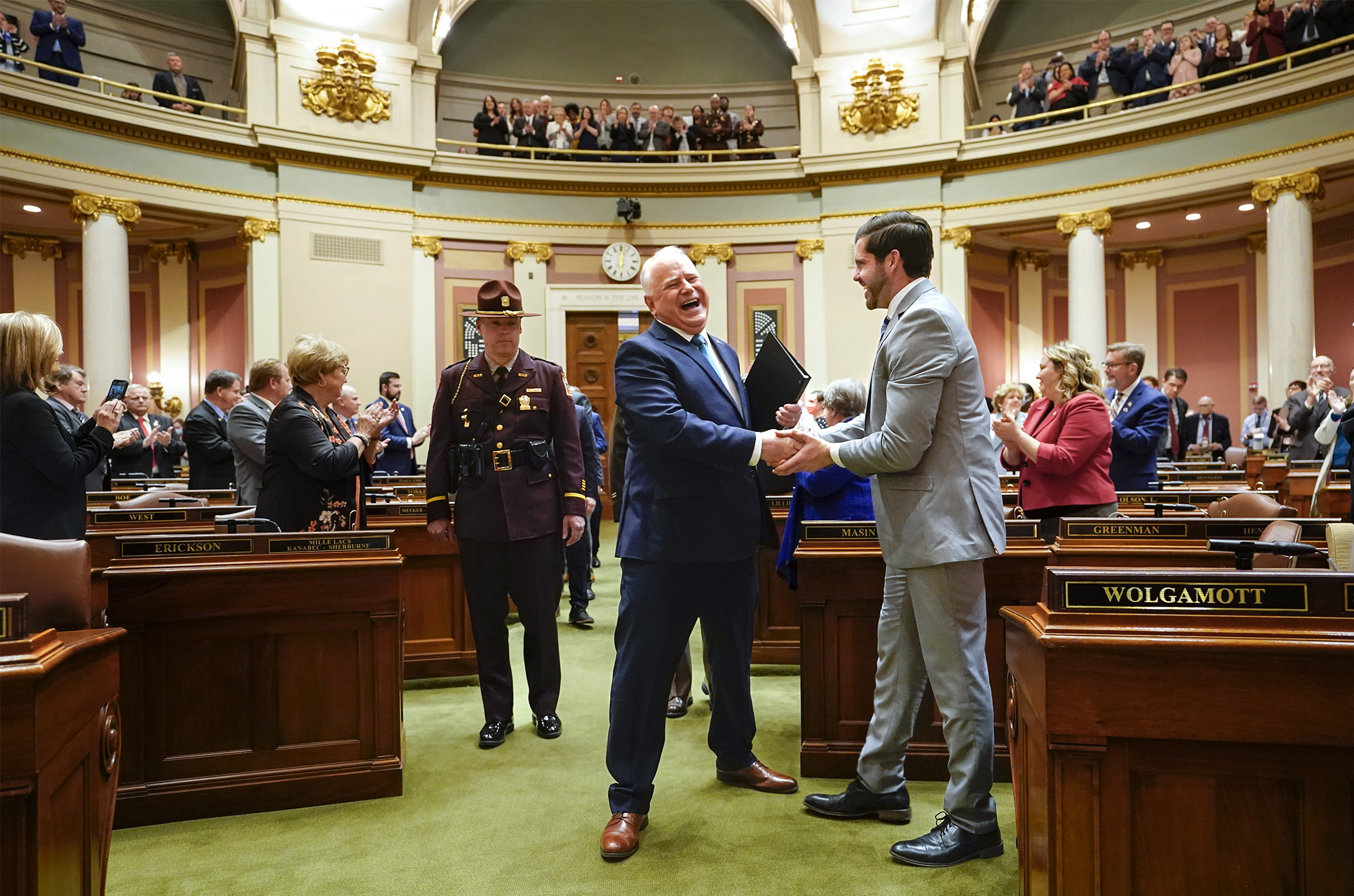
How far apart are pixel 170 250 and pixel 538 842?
12.5 meters

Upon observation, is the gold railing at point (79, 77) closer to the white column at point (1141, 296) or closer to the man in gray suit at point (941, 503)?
the man in gray suit at point (941, 503)

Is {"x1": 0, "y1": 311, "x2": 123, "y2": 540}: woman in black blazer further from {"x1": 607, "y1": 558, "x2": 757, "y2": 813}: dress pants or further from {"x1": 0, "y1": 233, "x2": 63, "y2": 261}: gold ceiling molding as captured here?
{"x1": 0, "y1": 233, "x2": 63, "y2": 261}: gold ceiling molding

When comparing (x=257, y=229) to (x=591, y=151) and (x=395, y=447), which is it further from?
(x=395, y=447)

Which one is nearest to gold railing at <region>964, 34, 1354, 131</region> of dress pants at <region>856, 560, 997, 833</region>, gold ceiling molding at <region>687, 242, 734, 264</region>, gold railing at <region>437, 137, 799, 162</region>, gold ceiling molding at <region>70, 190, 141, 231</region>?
gold railing at <region>437, 137, 799, 162</region>

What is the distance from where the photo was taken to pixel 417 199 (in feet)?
37.2

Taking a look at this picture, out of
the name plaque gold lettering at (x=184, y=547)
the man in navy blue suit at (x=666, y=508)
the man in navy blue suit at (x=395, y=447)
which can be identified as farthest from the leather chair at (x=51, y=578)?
the man in navy blue suit at (x=395, y=447)

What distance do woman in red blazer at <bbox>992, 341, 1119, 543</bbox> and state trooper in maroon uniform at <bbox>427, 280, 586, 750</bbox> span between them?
1630 mm

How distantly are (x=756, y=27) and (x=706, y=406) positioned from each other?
13.1m

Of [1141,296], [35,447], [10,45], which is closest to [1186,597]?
[35,447]

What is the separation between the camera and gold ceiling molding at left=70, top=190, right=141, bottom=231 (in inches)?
373

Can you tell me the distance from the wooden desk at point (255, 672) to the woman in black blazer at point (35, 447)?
0.23m

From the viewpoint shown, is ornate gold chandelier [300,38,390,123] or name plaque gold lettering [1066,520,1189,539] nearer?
name plaque gold lettering [1066,520,1189,539]

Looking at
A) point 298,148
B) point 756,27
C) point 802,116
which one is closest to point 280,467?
point 298,148

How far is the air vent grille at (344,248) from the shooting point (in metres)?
10.6
